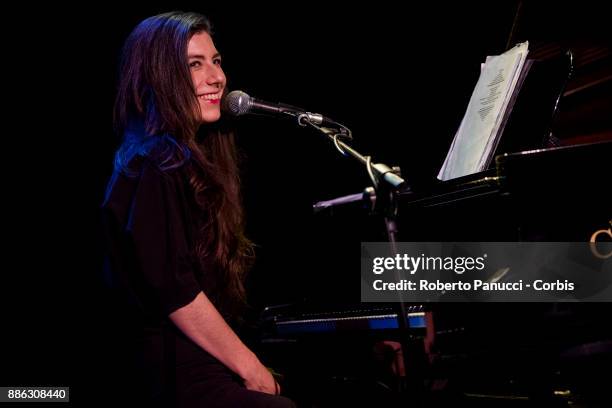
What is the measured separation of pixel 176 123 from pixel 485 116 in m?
1.34

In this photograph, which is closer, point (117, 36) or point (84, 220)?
point (84, 220)

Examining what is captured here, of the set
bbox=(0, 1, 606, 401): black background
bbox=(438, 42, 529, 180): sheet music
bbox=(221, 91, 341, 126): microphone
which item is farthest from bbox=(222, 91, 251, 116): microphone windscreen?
bbox=(438, 42, 529, 180): sheet music

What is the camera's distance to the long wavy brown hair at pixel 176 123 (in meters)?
1.83

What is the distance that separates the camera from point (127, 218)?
166 cm

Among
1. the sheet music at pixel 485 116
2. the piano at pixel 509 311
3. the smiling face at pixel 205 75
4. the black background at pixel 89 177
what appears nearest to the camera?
the piano at pixel 509 311

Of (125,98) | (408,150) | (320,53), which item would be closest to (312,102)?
(320,53)

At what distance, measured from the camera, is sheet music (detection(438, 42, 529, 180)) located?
92.2 inches

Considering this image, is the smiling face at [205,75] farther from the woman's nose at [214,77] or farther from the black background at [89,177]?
the black background at [89,177]

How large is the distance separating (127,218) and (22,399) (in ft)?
6.05

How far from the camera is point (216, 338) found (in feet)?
5.55

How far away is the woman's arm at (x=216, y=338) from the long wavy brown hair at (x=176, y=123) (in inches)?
9.0

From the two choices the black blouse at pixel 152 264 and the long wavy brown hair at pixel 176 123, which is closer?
the black blouse at pixel 152 264

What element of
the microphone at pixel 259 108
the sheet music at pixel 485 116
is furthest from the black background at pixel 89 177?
the microphone at pixel 259 108

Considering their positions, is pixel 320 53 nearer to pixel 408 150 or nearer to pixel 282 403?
pixel 408 150
